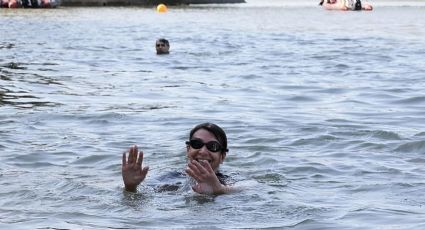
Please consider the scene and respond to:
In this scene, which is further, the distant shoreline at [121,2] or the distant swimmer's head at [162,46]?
the distant shoreline at [121,2]

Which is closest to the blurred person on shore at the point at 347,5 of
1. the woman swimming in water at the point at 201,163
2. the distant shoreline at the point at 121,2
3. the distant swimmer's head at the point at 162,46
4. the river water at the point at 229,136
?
the distant shoreline at the point at 121,2

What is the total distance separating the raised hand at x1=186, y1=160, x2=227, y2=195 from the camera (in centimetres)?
762

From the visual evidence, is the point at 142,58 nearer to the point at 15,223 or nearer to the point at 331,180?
the point at 331,180

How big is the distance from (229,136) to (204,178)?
4.32 meters

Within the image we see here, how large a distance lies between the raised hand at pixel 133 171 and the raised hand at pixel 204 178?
0.40 m

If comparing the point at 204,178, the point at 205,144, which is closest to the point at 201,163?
the point at 204,178

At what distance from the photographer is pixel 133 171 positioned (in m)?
8.06

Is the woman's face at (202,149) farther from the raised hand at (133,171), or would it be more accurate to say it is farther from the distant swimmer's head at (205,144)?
the raised hand at (133,171)

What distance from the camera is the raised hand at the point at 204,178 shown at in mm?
7617

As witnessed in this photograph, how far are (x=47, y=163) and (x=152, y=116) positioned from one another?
370 centimetres

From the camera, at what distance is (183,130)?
12.6 m

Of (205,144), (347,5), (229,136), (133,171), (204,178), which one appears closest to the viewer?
(204,178)

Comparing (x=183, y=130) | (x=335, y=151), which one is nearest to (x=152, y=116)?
(x=183, y=130)

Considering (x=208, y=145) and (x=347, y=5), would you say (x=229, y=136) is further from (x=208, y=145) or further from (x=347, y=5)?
(x=347, y=5)
